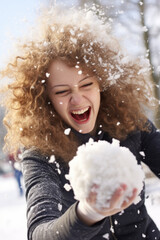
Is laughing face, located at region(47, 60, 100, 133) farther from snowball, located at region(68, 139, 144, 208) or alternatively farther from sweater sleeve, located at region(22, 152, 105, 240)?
snowball, located at region(68, 139, 144, 208)

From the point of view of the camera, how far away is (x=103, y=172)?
3.23 ft

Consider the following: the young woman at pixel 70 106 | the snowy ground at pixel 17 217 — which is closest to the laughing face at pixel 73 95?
the young woman at pixel 70 106

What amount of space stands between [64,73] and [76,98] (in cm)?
14

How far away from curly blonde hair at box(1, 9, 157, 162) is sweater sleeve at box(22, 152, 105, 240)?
13 centimetres

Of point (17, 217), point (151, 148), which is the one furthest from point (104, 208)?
point (17, 217)

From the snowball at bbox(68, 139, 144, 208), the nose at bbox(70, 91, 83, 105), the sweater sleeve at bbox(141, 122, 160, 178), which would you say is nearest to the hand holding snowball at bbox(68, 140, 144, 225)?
the snowball at bbox(68, 139, 144, 208)

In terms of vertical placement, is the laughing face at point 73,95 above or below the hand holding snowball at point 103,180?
above

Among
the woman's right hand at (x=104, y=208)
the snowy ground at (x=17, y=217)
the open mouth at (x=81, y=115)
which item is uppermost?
the open mouth at (x=81, y=115)

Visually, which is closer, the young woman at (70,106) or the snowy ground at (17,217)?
the young woman at (70,106)

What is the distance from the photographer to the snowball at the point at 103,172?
0.95 meters

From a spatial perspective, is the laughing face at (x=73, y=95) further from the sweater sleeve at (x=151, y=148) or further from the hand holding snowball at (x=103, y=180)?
the hand holding snowball at (x=103, y=180)

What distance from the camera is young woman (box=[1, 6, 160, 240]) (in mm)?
1683

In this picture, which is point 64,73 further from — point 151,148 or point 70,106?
point 151,148

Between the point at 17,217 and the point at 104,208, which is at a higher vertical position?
the point at 104,208
